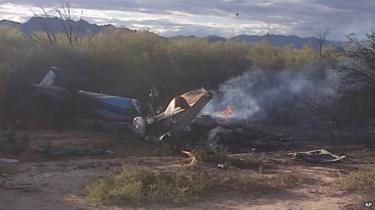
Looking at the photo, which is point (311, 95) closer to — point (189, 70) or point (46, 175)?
→ point (189, 70)

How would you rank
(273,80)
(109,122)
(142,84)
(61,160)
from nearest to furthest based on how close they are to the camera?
(61,160) < (109,122) < (142,84) < (273,80)

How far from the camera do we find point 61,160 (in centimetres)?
1445

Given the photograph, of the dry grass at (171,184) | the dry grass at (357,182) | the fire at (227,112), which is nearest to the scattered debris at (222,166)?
the dry grass at (171,184)

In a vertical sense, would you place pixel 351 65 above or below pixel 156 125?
above

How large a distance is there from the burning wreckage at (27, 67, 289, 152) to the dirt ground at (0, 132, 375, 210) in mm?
2120

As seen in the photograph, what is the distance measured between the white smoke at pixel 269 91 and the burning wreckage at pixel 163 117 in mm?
4432

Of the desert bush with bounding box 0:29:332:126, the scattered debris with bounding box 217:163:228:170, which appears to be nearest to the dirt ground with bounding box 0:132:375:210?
the scattered debris with bounding box 217:163:228:170

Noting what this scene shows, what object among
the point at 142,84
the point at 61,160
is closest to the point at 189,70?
the point at 142,84

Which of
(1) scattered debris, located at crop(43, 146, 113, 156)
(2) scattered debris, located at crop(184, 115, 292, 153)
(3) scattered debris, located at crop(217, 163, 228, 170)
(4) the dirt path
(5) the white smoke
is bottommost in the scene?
(5) the white smoke

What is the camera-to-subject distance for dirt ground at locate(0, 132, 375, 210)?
1031 centimetres

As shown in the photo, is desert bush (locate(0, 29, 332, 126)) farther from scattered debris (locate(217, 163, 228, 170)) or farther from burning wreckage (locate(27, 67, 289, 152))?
scattered debris (locate(217, 163, 228, 170))

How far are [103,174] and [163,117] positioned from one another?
21.8ft

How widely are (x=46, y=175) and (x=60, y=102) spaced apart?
9.58 m

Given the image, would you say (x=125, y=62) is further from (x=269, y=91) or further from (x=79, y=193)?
(x=79, y=193)
